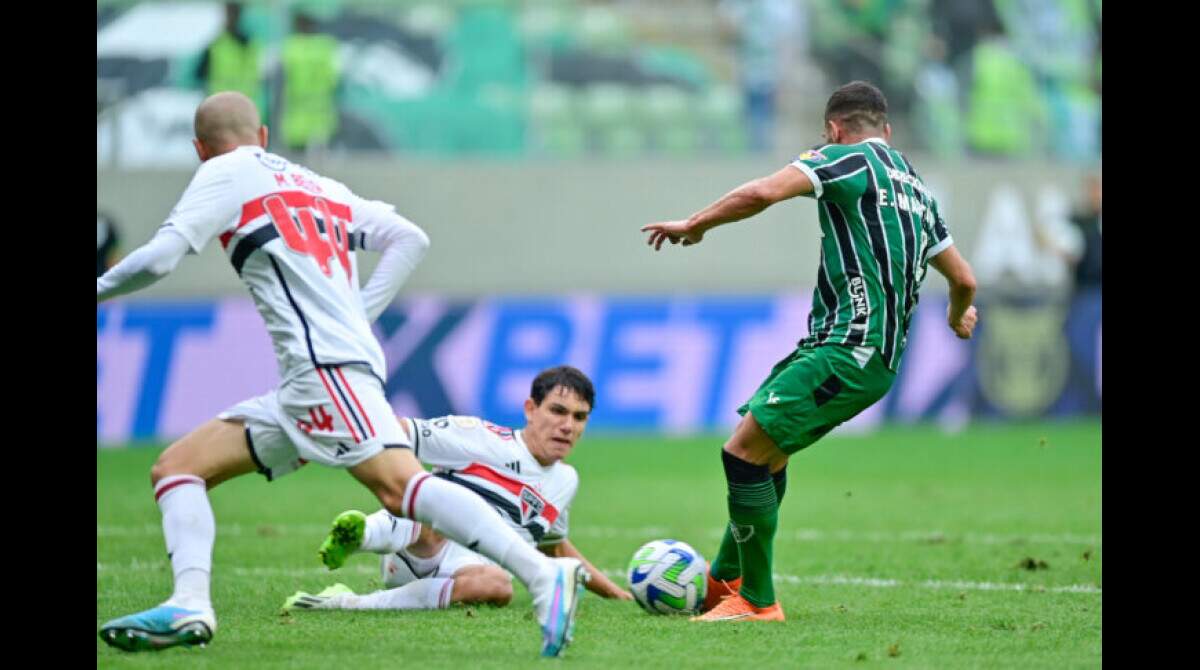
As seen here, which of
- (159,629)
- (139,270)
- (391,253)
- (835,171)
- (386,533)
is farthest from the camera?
(386,533)

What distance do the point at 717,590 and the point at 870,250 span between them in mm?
1554

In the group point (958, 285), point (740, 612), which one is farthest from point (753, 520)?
point (958, 285)

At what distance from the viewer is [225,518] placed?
11078 mm

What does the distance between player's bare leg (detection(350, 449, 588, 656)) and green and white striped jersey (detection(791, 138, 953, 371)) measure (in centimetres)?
167

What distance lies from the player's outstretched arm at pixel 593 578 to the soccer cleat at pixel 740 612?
0.48m

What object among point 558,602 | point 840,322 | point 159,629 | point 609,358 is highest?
point 840,322

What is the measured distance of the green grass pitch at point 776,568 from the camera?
19.2 ft

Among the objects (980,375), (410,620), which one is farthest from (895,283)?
(980,375)

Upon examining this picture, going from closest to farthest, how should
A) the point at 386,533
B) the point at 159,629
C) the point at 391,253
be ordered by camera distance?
the point at 159,629
the point at 391,253
the point at 386,533

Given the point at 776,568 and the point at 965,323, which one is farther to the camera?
the point at 776,568

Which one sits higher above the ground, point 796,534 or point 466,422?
point 466,422

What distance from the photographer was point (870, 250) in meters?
Result: 6.65

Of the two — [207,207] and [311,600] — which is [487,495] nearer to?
[311,600]
